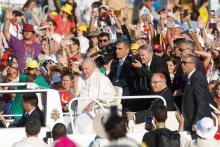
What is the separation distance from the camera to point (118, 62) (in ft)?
53.7

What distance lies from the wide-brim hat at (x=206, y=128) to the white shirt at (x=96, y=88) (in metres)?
Result: 2.02

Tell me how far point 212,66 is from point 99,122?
6.03 m

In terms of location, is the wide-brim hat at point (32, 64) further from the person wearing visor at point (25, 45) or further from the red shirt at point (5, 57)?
the red shirt at point (5, 57)

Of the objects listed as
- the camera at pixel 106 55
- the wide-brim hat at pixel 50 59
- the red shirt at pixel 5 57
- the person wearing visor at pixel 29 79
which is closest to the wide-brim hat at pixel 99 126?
the person wearing visor at pixel 29 79

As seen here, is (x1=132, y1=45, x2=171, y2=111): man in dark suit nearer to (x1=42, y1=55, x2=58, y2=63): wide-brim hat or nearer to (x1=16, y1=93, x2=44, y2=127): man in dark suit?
(x1=16, y1=93, x2=44, y2=127): man in dark suit

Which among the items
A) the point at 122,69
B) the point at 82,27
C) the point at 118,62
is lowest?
the point at 122,69

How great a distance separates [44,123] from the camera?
46.1ft

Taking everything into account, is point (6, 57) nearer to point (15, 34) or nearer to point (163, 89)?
point (15, 34)

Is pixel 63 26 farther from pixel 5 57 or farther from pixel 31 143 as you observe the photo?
pixel 31 143

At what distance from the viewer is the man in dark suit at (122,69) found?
52.1 feet

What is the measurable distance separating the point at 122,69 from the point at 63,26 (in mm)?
6768

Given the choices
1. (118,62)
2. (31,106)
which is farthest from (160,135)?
(118,62)

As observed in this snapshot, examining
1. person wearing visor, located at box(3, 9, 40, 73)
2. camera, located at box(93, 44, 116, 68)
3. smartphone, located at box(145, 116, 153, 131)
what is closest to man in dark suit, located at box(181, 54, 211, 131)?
smartphone, located at box(145, 116, 153, 131)

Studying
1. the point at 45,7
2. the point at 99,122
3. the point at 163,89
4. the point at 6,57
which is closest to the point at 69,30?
the point at 45,7
